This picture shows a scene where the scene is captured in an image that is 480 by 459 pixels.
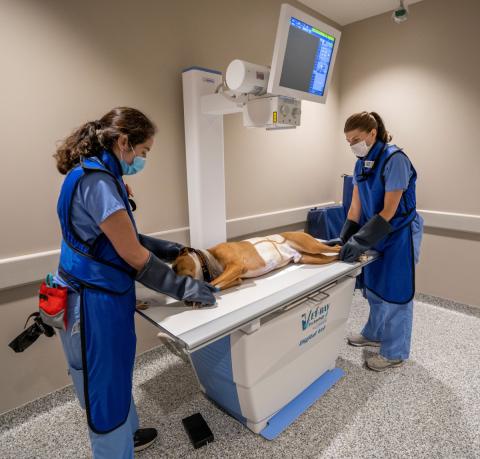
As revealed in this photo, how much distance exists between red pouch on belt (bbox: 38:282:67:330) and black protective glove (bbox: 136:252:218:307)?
Result: 25 cm

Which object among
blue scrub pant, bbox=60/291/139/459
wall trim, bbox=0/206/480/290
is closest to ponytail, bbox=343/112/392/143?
wall trim, bbox=0/206/480/290

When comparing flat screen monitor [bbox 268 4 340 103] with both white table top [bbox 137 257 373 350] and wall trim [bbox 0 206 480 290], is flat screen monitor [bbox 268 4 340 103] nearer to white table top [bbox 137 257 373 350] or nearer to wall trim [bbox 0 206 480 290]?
white table top [bbox 137 257 373 350]

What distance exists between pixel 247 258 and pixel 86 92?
1222mm

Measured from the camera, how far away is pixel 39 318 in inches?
50.8

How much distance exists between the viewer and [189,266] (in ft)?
4.75

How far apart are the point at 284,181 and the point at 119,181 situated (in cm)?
198

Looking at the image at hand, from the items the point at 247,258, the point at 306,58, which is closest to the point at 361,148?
the point at 306,58

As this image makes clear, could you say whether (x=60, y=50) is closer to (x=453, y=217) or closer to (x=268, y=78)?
(x=268, y=78)

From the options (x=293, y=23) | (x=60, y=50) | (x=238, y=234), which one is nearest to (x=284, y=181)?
(x=238, y=234)

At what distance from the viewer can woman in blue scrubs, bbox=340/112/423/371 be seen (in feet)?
5.77

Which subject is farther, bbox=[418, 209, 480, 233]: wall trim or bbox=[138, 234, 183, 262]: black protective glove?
bbox=[418, 209, 480, 233]: wall trim

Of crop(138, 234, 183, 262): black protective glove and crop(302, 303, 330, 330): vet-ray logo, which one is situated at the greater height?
crop(138, 234, 183, 262): black protective glove

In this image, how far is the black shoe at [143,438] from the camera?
1528 mm

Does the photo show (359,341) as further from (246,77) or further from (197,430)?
(246,77)
